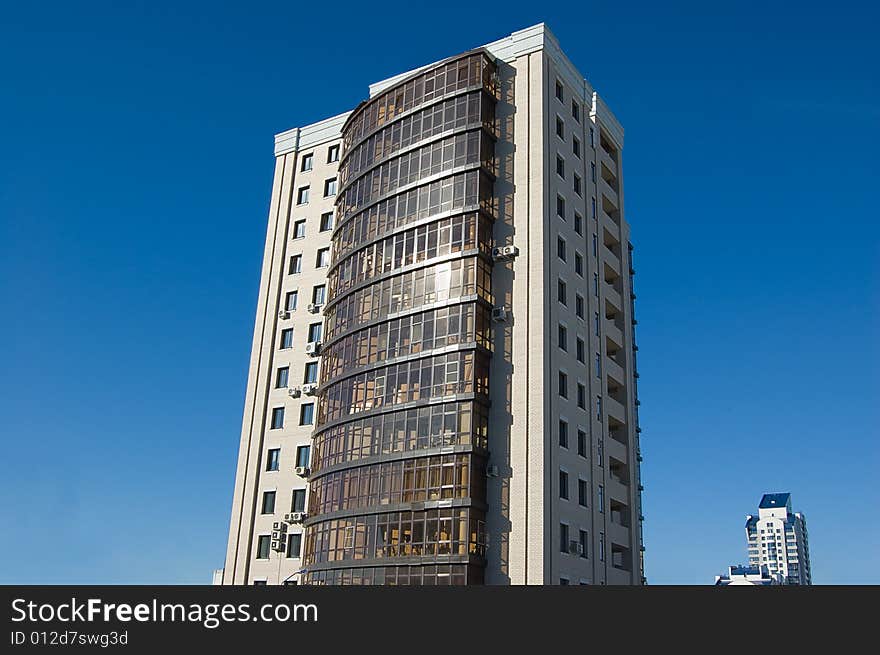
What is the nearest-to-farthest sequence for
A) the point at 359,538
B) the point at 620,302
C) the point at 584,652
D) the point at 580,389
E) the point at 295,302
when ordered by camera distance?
the point at 584,652 → the point at 359,538 → the point at 580,389 → the point at 620,302 → the point at 295,302

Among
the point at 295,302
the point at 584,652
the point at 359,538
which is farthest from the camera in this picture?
the point at 295,302

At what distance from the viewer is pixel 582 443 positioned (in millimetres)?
46438

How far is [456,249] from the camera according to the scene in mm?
46219

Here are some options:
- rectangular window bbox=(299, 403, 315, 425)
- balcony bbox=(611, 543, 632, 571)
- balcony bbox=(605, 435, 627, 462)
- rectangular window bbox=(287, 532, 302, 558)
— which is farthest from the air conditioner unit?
rectangular window bbox=(287, 532, 302, 558)

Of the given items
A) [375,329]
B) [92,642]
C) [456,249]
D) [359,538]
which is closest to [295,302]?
[375,329]

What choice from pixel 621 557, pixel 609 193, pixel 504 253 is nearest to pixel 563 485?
pixel 621 557

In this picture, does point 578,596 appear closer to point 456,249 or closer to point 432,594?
point 432,594

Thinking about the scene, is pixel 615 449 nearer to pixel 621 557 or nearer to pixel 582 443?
pixel 582 443

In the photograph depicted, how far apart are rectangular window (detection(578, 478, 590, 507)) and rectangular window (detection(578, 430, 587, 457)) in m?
1.49

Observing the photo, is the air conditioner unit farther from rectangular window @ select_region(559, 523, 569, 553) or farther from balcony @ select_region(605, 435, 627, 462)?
rectangular window @ select_region(559, 523, 569, 553)

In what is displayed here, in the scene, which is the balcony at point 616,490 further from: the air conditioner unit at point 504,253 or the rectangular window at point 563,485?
the air conditioner unit at point 504,253

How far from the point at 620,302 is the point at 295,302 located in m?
21.9

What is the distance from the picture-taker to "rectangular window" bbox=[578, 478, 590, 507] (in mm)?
45281

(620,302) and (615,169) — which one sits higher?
(615,169)
